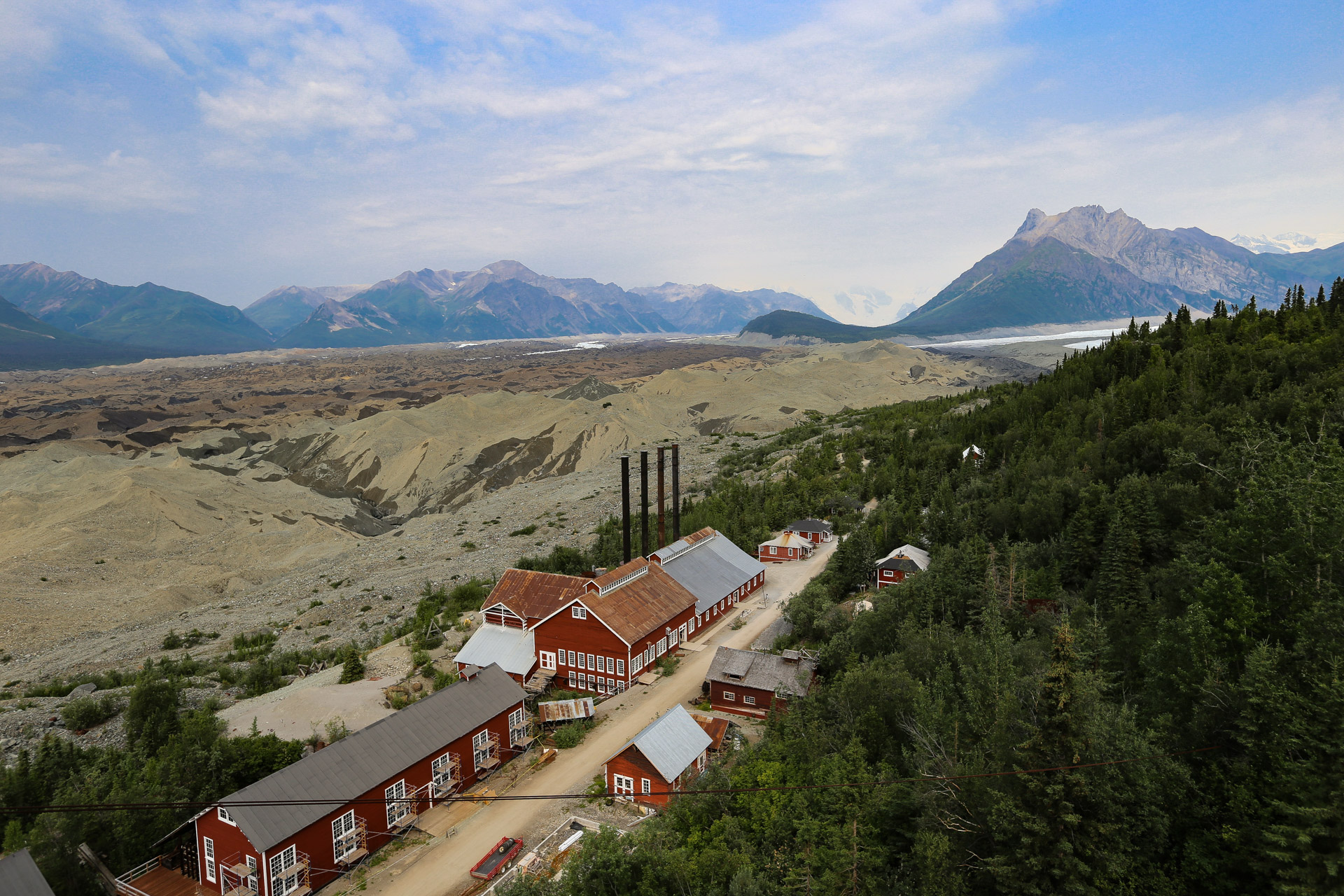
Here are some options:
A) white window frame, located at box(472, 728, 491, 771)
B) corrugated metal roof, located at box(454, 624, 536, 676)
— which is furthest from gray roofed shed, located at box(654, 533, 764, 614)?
white window frame, located at box(472, 728, 491, 771)

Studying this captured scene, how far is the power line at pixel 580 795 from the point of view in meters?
12.7

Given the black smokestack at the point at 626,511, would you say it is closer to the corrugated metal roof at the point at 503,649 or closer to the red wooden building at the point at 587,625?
the red wooden building at the point at 587,625

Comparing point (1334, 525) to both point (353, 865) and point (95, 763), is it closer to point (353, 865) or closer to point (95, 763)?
point (353, 865)

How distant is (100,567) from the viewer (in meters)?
51.5

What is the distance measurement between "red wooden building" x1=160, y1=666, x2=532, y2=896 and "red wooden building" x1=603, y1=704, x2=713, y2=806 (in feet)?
16.6

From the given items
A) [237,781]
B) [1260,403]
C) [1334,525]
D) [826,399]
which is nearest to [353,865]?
[237,781]

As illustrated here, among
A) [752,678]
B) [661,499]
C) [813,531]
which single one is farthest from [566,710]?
[813,531]

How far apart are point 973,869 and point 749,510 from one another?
1624 inches

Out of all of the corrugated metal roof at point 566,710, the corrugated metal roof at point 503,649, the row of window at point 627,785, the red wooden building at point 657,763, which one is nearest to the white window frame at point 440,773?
the corrugated metal roof at point 566,710

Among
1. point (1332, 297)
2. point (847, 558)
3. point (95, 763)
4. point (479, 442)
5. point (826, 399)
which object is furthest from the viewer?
point (826, 399)

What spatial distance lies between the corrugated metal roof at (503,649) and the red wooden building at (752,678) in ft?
30.4

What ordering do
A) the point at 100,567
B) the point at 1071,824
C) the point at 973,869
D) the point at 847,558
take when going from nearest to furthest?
the point at 1071,824 → the point at 973,869 → the point at 847,558 → the point at 100,567

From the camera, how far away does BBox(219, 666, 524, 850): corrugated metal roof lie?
732 inches

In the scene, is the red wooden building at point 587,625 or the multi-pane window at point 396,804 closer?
the multi-pane window at point 396,804
